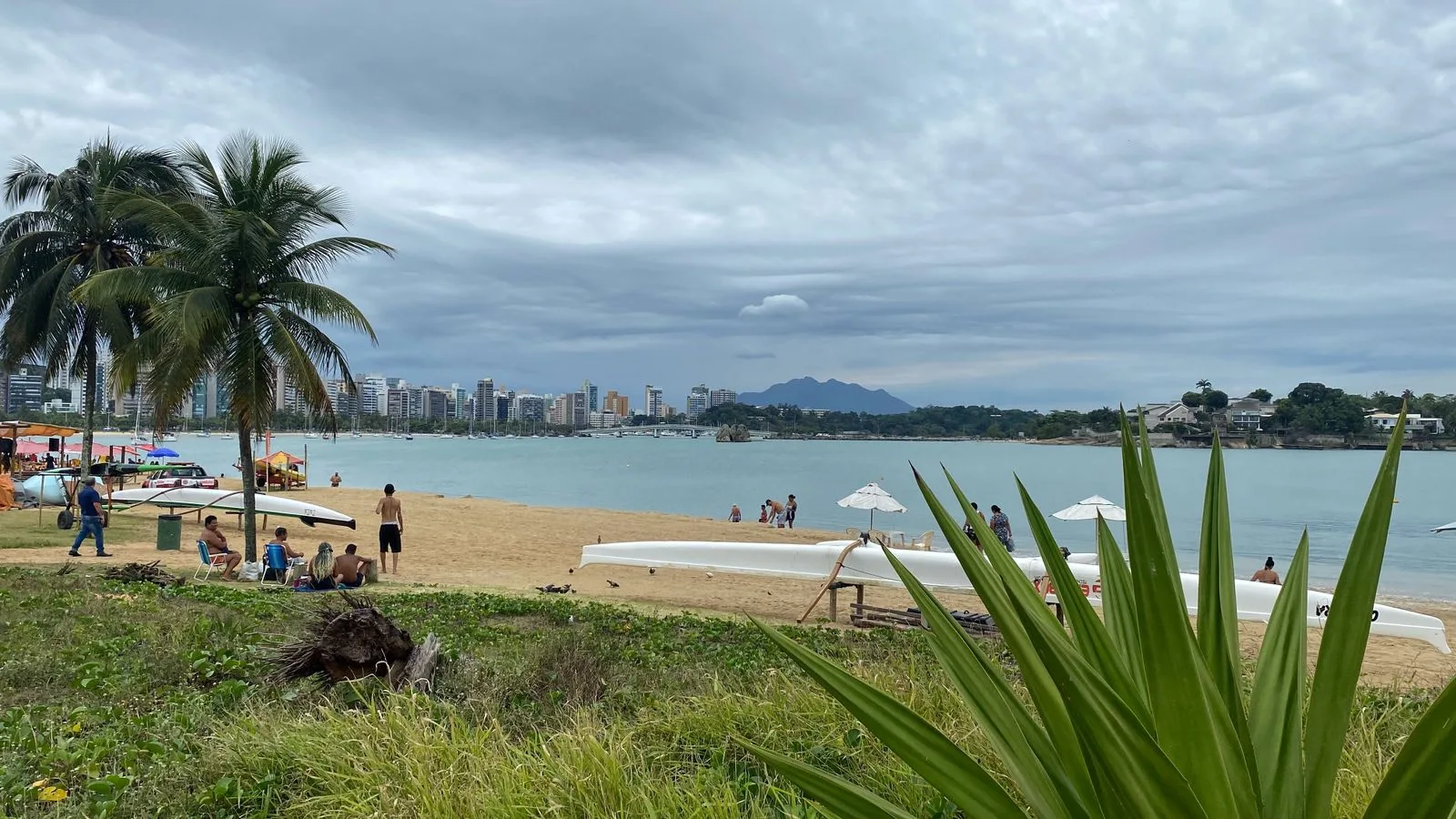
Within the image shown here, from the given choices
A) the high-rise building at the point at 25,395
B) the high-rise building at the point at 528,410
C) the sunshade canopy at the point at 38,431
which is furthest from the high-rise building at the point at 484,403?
the sunshade canopy at the point at 38,431

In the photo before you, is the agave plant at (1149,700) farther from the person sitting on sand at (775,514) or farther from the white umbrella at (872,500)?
the person sitting on sand at (775,514)

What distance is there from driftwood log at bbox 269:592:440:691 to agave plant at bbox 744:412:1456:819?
3.75 m

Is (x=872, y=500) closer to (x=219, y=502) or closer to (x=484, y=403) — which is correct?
(x=219, y=502)

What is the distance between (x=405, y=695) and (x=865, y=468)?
249 ft

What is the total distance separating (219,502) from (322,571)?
10430 millimetres

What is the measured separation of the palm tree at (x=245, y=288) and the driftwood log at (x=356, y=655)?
33.1 feet

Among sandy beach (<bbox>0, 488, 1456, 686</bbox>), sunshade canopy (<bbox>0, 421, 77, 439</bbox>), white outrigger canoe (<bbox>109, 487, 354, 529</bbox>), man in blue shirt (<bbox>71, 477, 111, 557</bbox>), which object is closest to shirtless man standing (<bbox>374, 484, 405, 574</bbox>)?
sandy beach (<bbox>0, 488, 1456, 686</bbox>)

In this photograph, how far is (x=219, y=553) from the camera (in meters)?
13.5

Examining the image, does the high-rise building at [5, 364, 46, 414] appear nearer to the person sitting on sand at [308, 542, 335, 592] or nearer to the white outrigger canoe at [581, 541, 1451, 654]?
the person sitting on sand at [308, 542, 335, 592]

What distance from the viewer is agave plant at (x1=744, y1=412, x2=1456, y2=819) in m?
1.19

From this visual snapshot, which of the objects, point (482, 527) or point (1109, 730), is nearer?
point (1109, 730)

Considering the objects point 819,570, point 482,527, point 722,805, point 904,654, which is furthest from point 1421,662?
point 482,527

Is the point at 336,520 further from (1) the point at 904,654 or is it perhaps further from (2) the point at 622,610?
(1) the point at 904,654

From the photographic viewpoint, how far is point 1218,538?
1.82 metres
